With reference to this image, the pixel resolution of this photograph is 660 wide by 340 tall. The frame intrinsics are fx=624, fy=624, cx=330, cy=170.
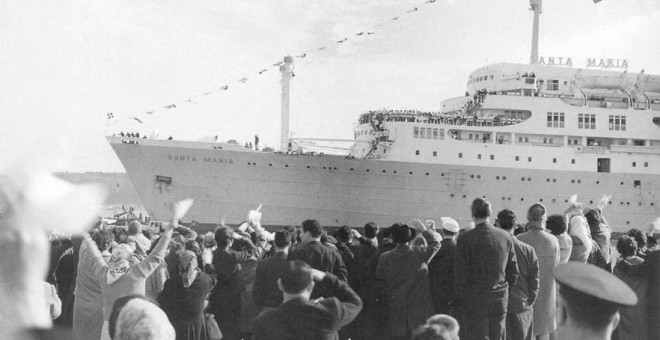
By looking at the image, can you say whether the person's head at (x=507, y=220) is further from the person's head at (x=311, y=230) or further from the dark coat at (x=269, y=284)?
the dark coat at (x=269, y=284)

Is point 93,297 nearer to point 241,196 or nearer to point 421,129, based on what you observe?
point 241,196

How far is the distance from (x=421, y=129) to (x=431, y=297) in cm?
2225

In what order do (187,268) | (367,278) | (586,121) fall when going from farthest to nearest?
(586,121), (367,278), (187,268)

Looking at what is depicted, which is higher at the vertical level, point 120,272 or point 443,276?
point 120,272

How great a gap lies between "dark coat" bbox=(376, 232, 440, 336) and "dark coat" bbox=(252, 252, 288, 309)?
943 mm

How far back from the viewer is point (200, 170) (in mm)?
26422

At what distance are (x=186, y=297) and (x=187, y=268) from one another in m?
0.22

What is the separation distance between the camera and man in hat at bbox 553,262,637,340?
2.35 meters

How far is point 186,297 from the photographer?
436 cm

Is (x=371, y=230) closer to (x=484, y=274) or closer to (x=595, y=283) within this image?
(x=484, y=274)

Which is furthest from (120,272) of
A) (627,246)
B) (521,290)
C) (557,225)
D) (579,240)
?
(579,240)

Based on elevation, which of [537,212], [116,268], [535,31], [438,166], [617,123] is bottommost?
[116,268]

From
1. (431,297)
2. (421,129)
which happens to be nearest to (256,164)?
(421,129)

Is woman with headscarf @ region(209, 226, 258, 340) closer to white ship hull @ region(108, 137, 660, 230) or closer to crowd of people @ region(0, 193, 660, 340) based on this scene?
crowd of people @ region(0, 193, 660, 340)
